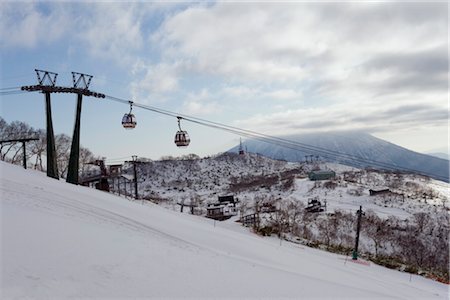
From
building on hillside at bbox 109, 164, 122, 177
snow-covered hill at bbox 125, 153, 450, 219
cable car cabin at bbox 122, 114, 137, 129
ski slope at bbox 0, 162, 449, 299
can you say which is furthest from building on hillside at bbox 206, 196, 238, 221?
ski slope at bbox 0, 162, 449, 299

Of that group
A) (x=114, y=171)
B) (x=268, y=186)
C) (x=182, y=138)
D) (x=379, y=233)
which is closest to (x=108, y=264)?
(x=182, y=138)

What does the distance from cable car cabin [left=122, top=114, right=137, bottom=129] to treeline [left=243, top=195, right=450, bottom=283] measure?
16.7m

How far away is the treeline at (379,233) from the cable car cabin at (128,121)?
16.7 m

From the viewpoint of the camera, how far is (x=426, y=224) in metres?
43.8

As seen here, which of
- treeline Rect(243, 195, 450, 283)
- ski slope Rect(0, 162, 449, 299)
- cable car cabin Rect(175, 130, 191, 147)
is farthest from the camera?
treeline Rect(243, 195, 450, 283)

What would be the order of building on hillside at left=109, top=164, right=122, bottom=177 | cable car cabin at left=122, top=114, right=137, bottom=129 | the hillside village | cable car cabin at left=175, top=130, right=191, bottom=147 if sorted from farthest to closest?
the hillside village
building on hillside at left=109, top=164, right=122, bottom=177
cable car cabin at left=122, top=114, right=137, bottom=129
cable car cabin at left=175, top=130, right=191, bottom=147

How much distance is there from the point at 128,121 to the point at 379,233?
115 ft

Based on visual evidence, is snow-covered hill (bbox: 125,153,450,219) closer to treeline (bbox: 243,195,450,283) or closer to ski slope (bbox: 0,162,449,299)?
treeline (bbox: 243,195,450,283)

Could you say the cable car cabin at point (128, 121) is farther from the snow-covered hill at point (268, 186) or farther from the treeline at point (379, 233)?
the snow-covered hill at point (268, 186)

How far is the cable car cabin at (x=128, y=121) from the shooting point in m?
19.4

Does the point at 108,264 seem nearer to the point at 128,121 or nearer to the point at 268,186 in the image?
the point at 128,121

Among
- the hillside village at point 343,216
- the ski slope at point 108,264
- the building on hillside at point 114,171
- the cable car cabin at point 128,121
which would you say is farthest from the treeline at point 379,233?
the ski slope at point 108,264

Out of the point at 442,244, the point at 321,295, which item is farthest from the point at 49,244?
the point at 442,244

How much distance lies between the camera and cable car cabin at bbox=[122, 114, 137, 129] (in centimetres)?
1939
